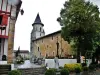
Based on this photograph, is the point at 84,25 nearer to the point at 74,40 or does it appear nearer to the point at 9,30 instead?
the point at 74,40

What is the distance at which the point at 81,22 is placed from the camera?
34.9 m

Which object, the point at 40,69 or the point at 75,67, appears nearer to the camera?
the point at 40,69

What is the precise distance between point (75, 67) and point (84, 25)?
7.54 metres

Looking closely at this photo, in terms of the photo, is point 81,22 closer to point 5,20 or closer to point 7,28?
point 7,28

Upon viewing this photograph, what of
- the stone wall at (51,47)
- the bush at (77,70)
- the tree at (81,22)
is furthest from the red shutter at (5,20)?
the stone wall at (51,47)

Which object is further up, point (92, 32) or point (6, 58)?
point (92, 32)

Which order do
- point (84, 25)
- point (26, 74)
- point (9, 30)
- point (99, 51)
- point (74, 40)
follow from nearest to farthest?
point (26, 74), point (9, 30), point (84, 25), point (74, 40), point (99, 51)

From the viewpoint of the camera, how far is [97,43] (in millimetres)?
38438

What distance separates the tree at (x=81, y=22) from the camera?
3484cm

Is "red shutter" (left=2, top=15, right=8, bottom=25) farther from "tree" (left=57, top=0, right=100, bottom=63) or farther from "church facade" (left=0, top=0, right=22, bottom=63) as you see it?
"tree" (left=57, top=0, right=100, bottom=63)

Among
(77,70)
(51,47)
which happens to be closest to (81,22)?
(77,70)

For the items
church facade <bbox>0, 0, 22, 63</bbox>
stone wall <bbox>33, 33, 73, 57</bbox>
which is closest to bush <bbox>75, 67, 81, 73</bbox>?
church facade <bbox>0, 0, 22, 63</bbox>

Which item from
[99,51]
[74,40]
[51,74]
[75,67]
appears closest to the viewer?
[51,74]

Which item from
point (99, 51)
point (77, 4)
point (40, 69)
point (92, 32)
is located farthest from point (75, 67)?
point (99, 51)
